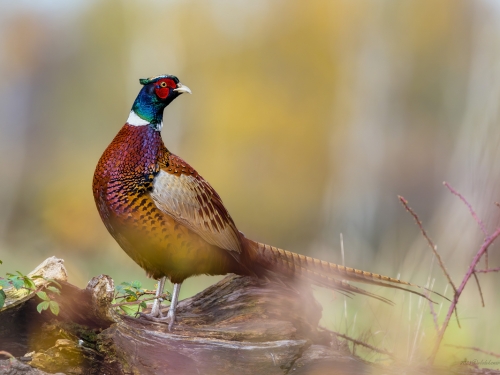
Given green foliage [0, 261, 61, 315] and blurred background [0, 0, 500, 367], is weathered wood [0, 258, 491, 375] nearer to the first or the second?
green foliage [0, 261, 61, 315]

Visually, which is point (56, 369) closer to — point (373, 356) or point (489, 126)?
point (373, 356)

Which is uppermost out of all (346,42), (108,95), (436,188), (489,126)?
(346,42)

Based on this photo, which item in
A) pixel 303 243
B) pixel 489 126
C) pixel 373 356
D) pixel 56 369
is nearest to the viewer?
pixel 56 369

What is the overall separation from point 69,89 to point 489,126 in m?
12.7

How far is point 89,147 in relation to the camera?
1462cm

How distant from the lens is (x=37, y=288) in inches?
119

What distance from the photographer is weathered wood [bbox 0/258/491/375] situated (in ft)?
9.68

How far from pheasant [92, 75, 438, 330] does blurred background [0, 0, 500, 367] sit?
300 cm

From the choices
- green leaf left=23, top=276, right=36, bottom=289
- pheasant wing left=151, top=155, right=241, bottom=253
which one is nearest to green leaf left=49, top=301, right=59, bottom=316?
green leaf left=23, top=276, right=36, bottom=289

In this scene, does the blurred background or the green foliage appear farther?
the blurred background

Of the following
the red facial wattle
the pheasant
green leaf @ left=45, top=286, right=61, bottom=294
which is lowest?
green leaf @ left=45, top=286, right=61, bottom=294

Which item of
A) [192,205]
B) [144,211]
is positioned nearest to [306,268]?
[192,205]

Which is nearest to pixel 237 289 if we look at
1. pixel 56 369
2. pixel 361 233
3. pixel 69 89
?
pixel 56 369

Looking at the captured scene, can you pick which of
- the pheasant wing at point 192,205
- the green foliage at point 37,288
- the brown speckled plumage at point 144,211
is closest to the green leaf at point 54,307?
the green foliage at point 37,288
